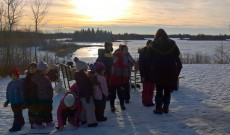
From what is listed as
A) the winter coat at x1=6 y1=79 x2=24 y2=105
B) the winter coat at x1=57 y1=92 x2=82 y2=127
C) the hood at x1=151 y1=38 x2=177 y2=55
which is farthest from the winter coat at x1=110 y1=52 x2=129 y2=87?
the winter coat at x1=6 y1=79 x2=24 y2=105

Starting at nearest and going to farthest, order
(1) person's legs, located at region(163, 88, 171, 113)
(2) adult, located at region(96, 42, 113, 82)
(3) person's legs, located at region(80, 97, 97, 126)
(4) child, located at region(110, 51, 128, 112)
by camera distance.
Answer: (3) person's legs, located at region(80, 97, 97, 126), (1) person's legs, located at region(163, 88, 171, 113), (4) child, located at region(110, 51, 128, 112), (2) adult, located at region(96, 42, 113, 82)

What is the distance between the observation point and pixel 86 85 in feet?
17.4

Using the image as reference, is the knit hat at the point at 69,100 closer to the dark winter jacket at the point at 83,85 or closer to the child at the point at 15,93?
the dark winter jacket at the point at 83,85

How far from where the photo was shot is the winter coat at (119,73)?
255 inches

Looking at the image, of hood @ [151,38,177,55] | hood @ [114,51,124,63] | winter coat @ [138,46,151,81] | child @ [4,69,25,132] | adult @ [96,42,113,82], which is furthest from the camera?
adult @ [96,42,113,82]

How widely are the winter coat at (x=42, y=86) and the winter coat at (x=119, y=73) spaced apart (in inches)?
69.2

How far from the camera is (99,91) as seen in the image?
5.54m

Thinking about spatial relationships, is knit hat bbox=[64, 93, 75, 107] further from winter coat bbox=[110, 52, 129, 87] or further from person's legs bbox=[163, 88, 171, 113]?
person's legs bbox=[163, 88, 171, 113]

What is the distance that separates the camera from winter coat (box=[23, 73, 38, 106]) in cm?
525

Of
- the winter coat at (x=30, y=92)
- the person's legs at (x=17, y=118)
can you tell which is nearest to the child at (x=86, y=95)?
the winter coat at (x=30, y=92)

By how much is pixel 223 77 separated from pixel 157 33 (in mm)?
7091

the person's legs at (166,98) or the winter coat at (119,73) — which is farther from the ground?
the winter coat at (119,73)

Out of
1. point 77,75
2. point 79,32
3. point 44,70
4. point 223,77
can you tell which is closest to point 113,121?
point 77,75

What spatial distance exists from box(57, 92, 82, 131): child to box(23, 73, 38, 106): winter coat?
0.55 metres
